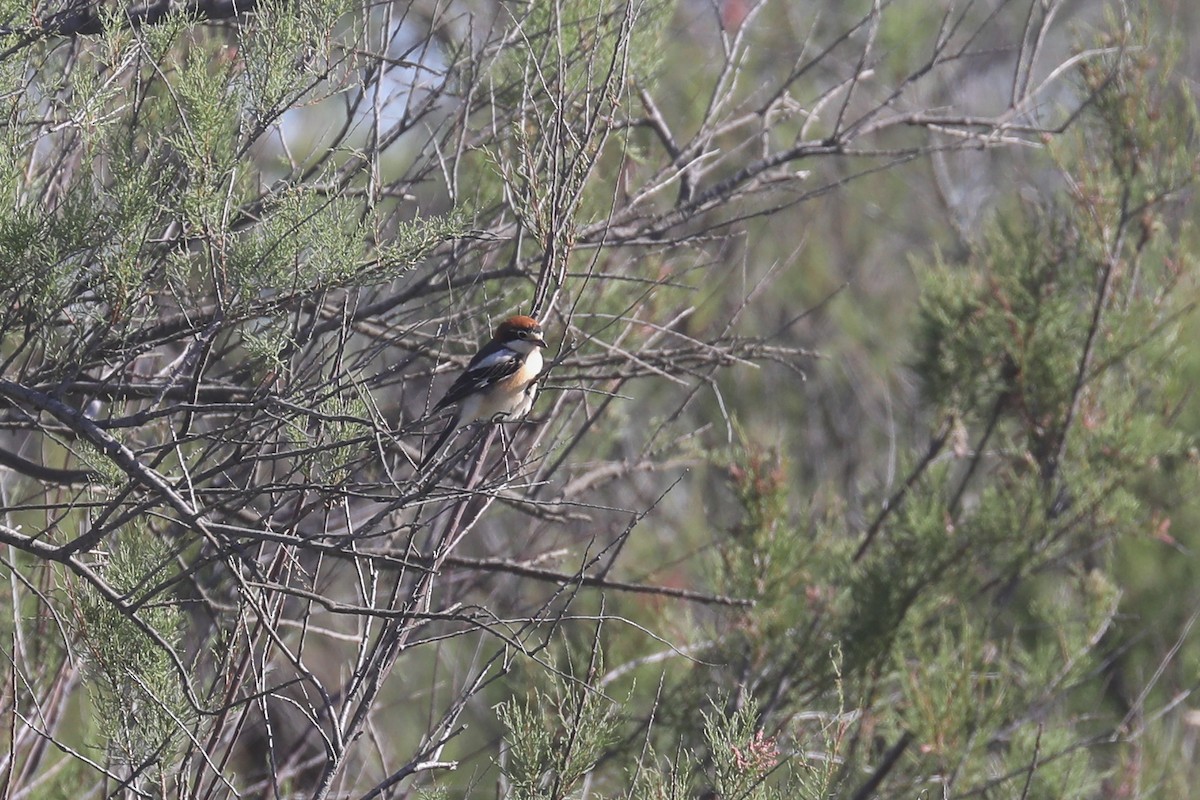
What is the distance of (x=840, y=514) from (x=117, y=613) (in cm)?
364

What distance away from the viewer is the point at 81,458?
3.29m

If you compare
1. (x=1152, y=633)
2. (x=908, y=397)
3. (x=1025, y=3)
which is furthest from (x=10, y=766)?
(x=1025, y=3)

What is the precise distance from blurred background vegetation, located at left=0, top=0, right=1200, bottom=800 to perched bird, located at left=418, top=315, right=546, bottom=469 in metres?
0.19

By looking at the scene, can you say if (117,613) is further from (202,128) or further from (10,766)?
(202,128)

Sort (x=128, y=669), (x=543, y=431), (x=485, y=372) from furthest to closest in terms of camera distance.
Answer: (x=485, y=372)
(x=543, y=431)
(x=128, y=669)

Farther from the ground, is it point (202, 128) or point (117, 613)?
point (202, 128)

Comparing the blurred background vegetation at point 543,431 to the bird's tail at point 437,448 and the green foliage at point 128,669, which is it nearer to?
the green foliage at point 128,669

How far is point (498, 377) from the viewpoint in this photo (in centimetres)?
487

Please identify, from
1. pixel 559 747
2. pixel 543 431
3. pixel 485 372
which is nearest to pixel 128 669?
pixel 559 747

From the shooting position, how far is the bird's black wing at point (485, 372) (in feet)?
15.3

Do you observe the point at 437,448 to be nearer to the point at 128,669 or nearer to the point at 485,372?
the point at 485,372

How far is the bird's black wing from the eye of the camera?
4656 millimetres

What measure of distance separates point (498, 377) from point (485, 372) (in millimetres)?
87

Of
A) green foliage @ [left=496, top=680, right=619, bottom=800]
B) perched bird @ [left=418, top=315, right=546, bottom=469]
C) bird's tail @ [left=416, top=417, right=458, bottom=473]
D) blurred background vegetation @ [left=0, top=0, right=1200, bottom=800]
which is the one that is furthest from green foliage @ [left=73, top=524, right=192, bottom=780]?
perched bird @ [left=418, top=315, right=546, bottom=469]
